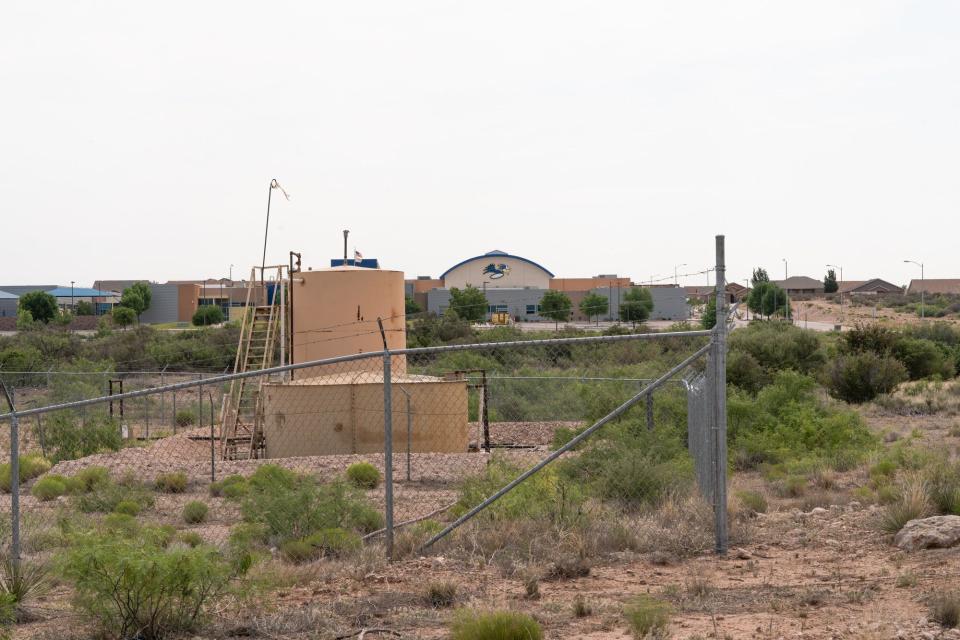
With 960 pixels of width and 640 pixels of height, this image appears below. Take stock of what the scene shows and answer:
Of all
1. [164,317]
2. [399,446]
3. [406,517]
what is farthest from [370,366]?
[164,317]

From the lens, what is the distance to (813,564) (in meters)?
9.24

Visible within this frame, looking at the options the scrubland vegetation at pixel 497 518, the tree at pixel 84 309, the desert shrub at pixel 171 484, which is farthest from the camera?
the tree at pixel 84 309

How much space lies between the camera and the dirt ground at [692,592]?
7145 mm

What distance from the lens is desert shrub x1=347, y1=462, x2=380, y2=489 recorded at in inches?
623

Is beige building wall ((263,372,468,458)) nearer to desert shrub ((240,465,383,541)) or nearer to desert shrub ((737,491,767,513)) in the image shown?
desert shrub ((737,491,767,513))

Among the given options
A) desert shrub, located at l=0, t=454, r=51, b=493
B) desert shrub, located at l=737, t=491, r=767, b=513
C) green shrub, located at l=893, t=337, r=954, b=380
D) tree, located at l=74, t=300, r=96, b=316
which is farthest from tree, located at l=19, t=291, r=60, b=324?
desert shrub, located at l=737, t=491, r=767, b=513

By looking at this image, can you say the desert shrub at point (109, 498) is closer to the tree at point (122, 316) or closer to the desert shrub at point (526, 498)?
the desert shrub at point (526, 498)

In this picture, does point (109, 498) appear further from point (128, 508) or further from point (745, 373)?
point (745, 373)

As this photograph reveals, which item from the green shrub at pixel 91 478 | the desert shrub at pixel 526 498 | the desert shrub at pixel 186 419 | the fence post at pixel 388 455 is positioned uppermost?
the fence post at pixel 388 455

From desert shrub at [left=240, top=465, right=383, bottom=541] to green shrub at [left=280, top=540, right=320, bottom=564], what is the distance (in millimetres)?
532

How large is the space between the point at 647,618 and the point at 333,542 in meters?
3.95

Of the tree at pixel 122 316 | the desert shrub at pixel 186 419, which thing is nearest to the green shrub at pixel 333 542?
the desert shrub at pixel 186 419

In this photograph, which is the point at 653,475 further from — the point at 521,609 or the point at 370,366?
the point at 370,366

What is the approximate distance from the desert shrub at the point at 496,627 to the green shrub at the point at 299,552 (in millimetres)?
3351
